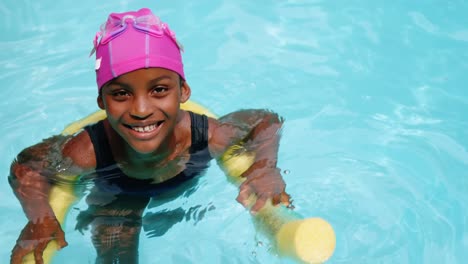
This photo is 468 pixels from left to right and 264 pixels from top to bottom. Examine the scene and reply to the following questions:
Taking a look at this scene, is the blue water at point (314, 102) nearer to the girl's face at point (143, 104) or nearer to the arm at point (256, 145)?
the arm at point (256, 145)

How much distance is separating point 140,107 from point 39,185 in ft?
2.63

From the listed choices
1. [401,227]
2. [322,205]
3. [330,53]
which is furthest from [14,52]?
[401,227]

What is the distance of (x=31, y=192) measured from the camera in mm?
3156

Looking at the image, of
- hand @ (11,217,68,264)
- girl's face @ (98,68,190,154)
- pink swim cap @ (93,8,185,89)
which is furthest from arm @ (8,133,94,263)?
pink swim cap @ (93,8,185,89)

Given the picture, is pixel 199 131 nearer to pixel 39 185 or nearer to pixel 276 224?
pixel 276 224

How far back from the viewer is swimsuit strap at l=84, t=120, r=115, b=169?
3.17 metres

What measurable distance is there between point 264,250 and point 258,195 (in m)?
0.37

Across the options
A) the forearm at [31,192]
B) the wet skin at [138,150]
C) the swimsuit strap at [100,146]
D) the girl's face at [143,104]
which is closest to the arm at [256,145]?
the wet skin at [138,150]

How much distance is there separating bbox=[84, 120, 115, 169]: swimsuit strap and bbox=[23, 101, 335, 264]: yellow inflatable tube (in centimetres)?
31

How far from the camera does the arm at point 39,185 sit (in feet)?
10.1

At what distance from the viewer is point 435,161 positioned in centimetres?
425

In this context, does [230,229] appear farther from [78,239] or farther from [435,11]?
[435,11]

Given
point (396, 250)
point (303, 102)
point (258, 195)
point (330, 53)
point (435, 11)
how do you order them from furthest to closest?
1. point (435, 11)
2. point (330, 53)
3. point (303, 102)
4. point (396, 250)
5. point (258, 195)

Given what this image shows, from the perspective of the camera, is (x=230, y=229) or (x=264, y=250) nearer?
(x=264, y=250)
